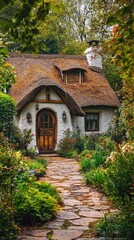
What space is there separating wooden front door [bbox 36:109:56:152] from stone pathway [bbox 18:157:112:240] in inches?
281

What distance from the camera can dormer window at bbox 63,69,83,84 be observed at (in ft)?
70.2

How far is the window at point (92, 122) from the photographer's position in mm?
21094

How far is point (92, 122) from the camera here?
2130cm

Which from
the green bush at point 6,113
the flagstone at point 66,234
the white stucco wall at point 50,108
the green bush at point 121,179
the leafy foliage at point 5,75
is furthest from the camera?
the white stucco wall at point 50,108

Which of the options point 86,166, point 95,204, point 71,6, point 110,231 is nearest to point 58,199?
point 95,204

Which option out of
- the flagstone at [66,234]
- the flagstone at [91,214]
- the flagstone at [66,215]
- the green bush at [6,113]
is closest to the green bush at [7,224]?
the flagstone at [66,234]

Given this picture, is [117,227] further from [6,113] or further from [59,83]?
[59,83]

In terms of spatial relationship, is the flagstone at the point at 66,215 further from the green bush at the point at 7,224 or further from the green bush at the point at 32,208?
the green bush at the point at 7,224

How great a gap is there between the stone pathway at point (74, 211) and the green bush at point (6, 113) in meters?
5.60

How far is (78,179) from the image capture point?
34.5 feet

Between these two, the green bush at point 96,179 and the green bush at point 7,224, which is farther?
the green bush at point 96,179

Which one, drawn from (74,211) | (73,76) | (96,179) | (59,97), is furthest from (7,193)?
(73,76)

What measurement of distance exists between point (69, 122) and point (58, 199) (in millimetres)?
11822

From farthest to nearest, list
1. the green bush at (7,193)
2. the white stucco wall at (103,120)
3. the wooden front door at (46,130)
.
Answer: the white stucco wall at (103,120)
the wooden front door at (46,130)
the green bush at (7,193)
